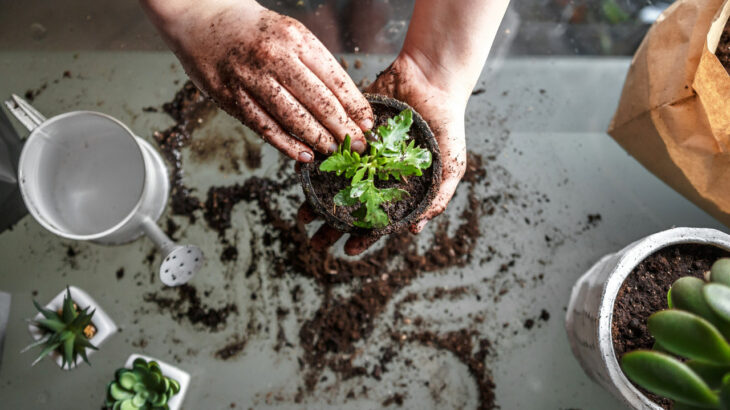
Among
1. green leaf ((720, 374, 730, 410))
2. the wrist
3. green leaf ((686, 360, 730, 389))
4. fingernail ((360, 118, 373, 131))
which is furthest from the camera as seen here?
the wrist

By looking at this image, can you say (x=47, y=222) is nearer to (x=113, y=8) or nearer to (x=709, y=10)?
(x=113, y=8)

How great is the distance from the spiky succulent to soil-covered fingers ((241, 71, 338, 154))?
800mm

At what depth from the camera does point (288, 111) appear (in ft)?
3.28

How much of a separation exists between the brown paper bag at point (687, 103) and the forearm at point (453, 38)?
44 centimetres

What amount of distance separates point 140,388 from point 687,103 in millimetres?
1607

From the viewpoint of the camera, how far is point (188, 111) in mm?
1570

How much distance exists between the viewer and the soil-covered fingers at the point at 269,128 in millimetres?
1017

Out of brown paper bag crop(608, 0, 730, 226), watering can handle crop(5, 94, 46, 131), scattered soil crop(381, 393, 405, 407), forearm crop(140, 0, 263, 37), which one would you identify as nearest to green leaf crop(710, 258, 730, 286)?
brown paper bag crop(608, 0, 730, 226)

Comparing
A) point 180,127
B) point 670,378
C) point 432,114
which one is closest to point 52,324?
point 180,127

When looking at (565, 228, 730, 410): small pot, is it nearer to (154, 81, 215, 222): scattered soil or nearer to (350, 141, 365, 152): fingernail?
(350, 141, 365, 152): fingernail

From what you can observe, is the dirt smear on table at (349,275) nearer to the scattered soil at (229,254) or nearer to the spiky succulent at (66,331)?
the scattered soil at (229,254)

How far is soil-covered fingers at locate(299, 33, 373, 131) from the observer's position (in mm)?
1002

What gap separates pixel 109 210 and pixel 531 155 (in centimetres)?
141

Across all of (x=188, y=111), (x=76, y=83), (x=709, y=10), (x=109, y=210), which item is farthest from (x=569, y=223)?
(x=76, y=83)
